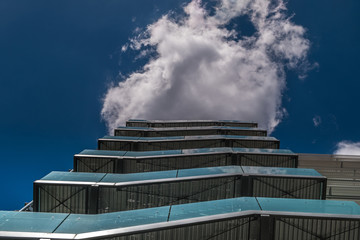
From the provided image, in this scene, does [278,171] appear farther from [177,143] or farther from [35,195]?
[35,195]

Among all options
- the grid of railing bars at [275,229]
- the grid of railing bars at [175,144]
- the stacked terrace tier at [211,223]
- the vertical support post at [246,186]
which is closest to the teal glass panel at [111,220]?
the stacked terrace tier at [211,223]

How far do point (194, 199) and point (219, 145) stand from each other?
14.0 m

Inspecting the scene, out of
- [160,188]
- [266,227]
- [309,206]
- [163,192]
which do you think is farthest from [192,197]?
[309,206]

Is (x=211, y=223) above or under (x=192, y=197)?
above

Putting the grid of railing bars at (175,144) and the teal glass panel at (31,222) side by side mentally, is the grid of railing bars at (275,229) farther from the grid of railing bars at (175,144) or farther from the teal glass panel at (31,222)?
the grid of railing bars at (175,144)

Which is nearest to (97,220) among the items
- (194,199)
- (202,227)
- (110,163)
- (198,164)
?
(202,227)

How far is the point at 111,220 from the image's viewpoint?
14273 mm

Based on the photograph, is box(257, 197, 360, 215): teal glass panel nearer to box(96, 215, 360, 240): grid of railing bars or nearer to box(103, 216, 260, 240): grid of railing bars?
box(96, 215, 360, 240): grid of railing bars

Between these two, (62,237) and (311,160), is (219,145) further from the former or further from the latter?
(62,237)

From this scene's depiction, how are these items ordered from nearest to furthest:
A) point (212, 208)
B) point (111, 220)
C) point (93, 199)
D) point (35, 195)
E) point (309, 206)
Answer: point (111, 220) → point (212, 208) → point (309, 206) → point (93, 199) → point (35, 195)

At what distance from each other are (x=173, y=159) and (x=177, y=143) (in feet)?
20.8

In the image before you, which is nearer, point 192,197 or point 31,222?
point 31,222

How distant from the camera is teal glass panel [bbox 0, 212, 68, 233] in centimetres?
1349

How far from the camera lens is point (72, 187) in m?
19.6
